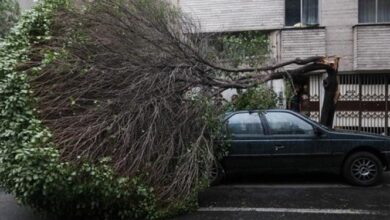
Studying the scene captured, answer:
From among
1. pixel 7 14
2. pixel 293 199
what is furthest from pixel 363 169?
pixel 7 14

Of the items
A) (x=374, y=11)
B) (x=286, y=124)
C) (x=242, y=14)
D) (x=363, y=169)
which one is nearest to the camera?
(x=363, y=169)

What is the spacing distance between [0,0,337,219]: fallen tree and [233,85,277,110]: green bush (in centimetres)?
38

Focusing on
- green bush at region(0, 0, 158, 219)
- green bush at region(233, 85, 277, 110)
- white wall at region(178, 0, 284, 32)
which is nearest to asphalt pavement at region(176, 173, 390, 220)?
green bush at region(0, 0, 158, 219)

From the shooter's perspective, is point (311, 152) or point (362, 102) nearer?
point (311, 152)

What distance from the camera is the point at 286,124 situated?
10.2 meters

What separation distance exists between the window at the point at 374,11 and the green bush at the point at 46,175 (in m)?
12.4

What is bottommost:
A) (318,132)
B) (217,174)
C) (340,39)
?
(217,174)

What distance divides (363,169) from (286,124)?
158 cm

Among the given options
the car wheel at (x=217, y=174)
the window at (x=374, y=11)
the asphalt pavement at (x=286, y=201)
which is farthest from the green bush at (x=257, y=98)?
the window at (x=374, y=11)

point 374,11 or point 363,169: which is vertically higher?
point 374,11

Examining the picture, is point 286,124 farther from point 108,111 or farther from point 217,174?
point 108,111

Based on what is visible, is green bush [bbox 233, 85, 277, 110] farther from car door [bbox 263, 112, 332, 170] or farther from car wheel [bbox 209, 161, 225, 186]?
car wheel [bbox 209, 161, 225, 186]

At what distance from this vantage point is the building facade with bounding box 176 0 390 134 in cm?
1722

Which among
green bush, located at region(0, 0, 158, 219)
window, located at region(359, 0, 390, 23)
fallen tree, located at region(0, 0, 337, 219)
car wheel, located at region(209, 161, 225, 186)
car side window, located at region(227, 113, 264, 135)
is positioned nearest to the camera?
green bush, located at region(0, 0, 158, 219)
